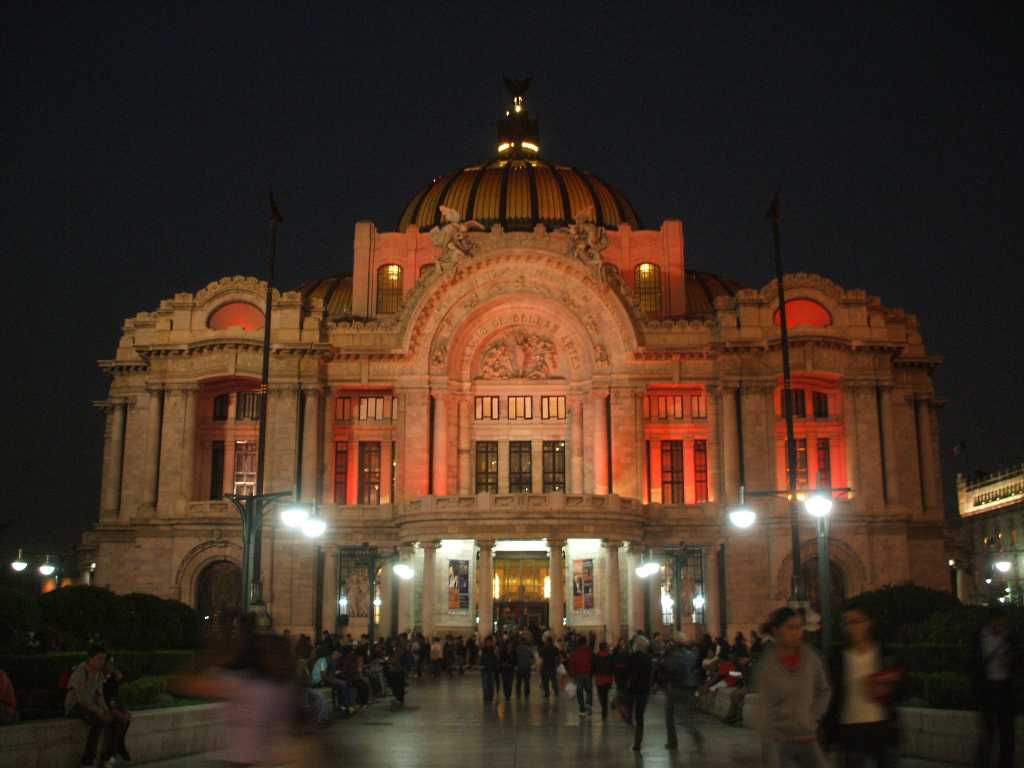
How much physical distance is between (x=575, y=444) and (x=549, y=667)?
25.5 meters

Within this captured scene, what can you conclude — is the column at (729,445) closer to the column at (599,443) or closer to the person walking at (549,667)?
the column at (599,443)

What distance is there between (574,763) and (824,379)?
144 ft

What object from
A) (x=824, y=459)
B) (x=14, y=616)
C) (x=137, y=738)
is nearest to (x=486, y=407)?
(x=824, y=459)

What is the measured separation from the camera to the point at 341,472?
63.3 m

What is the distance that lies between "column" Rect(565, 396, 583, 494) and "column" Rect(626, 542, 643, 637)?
196 inches

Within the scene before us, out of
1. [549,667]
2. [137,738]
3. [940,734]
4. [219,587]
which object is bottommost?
[137,738]

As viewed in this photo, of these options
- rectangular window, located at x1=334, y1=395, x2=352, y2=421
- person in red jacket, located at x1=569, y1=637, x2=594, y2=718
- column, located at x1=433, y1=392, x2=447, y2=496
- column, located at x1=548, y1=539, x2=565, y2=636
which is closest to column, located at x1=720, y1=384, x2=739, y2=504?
column, located at x1=548, y1=539, x2=565, y2=636

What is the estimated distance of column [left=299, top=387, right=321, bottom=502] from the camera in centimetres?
5975

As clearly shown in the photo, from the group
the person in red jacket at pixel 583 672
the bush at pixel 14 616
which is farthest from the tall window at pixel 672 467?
the bush at pixel 14 616

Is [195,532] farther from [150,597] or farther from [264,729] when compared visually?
[264,729]

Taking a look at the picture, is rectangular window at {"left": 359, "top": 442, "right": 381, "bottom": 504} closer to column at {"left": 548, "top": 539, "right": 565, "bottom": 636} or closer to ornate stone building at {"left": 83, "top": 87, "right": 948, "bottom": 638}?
ornate stone building at {"left": 83, "top": 87, "right": 948, "bottom": 638}

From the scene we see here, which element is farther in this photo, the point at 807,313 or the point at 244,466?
the point at 244,466

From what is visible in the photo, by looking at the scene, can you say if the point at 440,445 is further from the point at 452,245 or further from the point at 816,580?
the point at 816,580

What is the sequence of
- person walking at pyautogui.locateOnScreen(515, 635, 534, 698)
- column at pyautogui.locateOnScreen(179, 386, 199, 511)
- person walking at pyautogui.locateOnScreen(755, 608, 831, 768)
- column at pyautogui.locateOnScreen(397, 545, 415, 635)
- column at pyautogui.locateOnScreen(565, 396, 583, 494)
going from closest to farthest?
1. person walking at pyautogui.locateOnScreen(755, 608, 831, 768)
2. person walking at pyautogui.locateOnScreen(515, 635, 534, 698)
3. column at pyautogui.locateOnScreen(397, 545, 415, 635)
4. column at pyautogui.locateOnScreen(179, 386, 199, 511)
5. column at pyautogui.locateOnScreen(565, 396, 583, 494)
